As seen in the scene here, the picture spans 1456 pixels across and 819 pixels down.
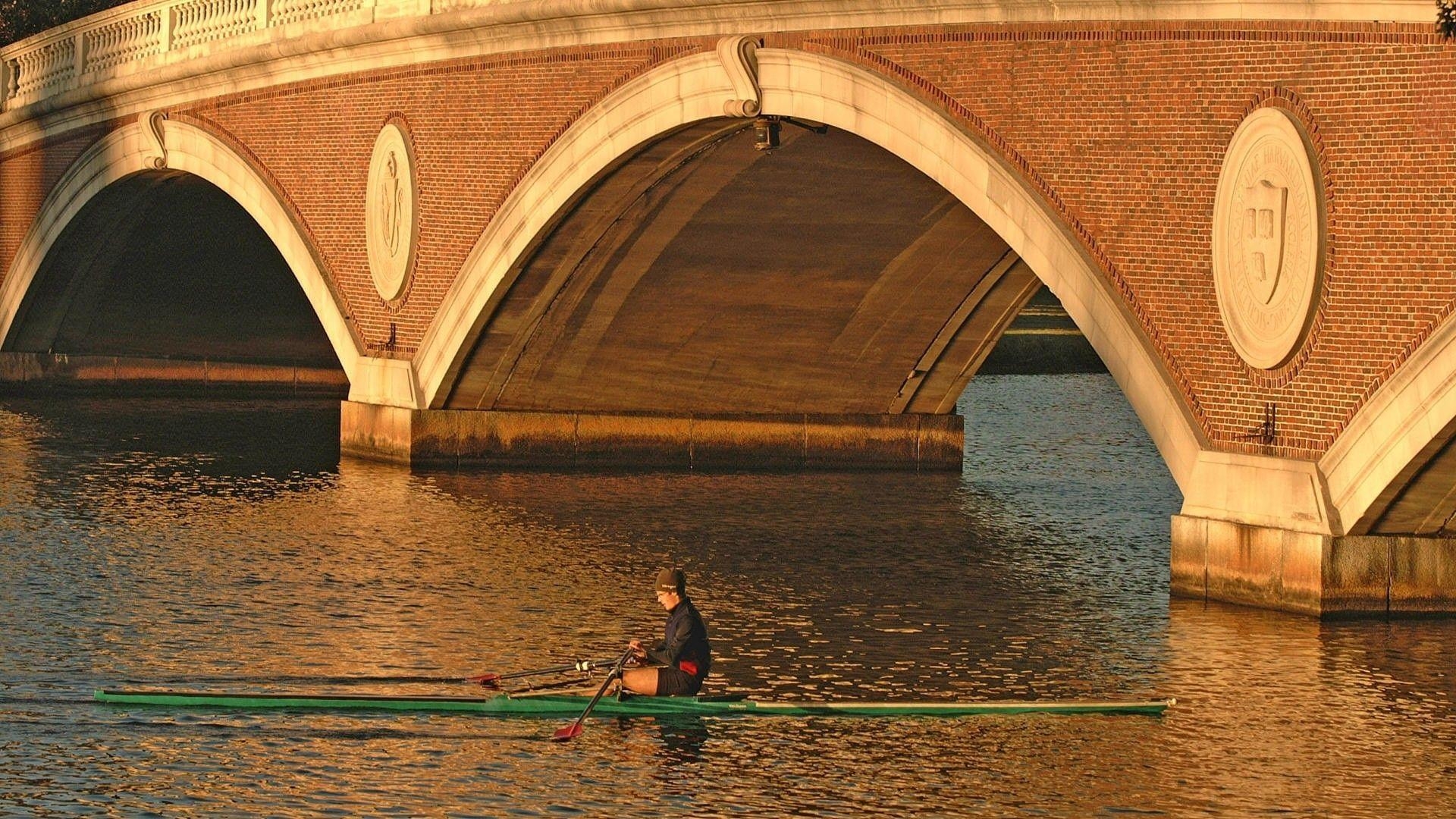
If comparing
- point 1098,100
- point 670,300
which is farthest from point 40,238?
point 1098,100

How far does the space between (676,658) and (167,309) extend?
29.8 m

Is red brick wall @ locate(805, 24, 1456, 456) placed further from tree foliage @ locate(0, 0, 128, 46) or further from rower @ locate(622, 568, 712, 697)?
tree foliage @ locate(0, 0, 128, 46)

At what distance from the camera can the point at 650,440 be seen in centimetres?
3045

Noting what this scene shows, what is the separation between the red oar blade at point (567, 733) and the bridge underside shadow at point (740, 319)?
39.2 feet

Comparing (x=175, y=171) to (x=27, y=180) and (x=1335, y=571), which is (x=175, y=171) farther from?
(x=1335, y=571)

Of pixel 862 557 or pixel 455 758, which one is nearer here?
pixel 455 758

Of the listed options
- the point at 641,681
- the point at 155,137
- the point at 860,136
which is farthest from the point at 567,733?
the point at 155,137

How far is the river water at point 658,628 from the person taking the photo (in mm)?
12539

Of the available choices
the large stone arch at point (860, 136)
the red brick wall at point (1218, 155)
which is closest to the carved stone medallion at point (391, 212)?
the large stone arch at point (860, 136)

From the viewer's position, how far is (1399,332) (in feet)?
56.2

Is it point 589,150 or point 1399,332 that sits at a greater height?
point 589,150

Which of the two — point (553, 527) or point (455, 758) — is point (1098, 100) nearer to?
point (553, 527)

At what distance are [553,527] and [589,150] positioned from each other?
14.2 ft

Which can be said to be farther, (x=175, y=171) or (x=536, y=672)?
(x=175, y=171)
